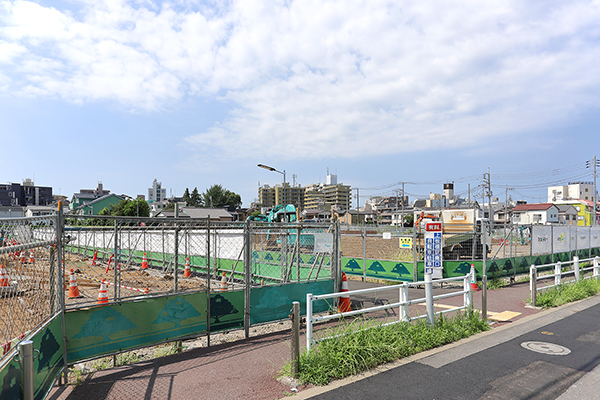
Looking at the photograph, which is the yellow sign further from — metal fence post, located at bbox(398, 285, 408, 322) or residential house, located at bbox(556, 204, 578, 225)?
residential house, located at bbox(556, 204, 578, 225)

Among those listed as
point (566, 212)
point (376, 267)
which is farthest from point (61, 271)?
point (566, 212)

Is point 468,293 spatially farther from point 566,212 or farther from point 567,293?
point 566,212

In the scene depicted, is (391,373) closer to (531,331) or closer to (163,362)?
(163,362)

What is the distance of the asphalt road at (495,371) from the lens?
4957 millimetres

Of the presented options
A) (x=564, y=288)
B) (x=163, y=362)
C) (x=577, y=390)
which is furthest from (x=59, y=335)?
(x=564, y=288)

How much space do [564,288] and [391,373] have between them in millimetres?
8874

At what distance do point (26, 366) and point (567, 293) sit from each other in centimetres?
1291

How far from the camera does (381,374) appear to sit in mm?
5551

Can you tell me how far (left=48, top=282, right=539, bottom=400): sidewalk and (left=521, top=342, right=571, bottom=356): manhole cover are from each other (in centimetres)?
167

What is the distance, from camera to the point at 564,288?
11359 mm

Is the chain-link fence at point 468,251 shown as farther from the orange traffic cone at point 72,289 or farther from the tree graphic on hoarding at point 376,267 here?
the orange traffic cone at point 72,289

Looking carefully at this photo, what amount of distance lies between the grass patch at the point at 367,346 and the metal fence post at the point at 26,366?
3.21 meters

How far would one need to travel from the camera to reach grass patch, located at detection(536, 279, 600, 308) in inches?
403

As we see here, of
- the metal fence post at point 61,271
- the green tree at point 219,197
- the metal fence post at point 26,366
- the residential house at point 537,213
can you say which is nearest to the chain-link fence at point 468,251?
the metal fence post at point 61,271
